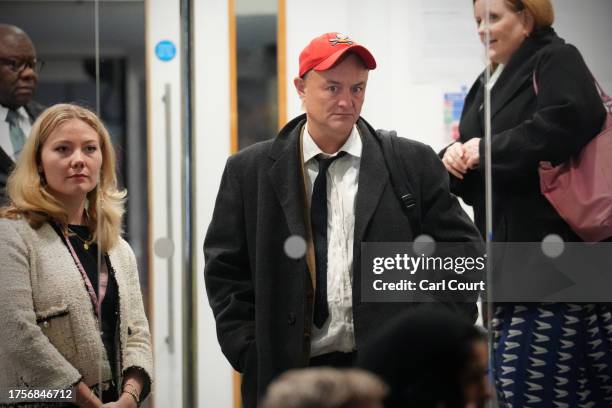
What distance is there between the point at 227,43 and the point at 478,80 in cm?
89

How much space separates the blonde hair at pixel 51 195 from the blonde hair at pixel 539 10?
1.52 metres

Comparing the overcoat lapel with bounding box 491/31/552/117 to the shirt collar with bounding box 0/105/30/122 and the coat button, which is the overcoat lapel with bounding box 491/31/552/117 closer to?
the coat button

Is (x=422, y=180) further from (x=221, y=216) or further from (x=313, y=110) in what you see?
(x=221, y=216)

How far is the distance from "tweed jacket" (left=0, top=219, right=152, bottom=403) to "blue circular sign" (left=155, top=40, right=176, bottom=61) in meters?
0.72

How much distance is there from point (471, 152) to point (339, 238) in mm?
575

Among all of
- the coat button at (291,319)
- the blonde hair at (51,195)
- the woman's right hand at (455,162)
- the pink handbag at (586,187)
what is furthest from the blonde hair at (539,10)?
the blonde hair at (51,195)

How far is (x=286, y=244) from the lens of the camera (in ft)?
10.4

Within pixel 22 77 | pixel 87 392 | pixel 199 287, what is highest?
pixel 22 77

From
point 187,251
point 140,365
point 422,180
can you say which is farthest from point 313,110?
point 140,365

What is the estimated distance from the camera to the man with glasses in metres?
3.46

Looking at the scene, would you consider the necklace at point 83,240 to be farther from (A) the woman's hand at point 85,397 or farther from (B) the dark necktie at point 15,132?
(A) the woman's hand at point 85,397

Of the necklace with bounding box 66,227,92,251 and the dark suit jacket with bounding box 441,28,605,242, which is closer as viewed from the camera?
the dark suit jacket with bounding box 441,28,605,242

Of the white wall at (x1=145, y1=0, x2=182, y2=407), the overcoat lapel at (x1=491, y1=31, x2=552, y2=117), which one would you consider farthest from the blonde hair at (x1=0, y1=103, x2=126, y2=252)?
the overcoat lapel at (x1=491, y1=31, x2=552, y2=117)
